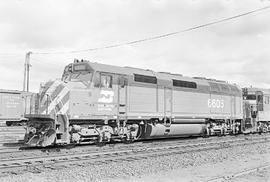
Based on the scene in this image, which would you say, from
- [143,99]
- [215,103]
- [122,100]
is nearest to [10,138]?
[122,100]

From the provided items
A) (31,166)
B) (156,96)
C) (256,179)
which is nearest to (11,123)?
(156,96)

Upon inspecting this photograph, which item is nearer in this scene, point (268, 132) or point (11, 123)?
point (268, 132)

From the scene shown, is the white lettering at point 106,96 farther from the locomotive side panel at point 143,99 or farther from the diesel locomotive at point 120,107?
the locomotive side panel at point 143,99

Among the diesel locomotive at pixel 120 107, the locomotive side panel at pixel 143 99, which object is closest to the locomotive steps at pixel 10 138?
the diesel locomotive at pixel 120 107

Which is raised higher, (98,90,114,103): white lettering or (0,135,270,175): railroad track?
(98,90,114,103): white lettering

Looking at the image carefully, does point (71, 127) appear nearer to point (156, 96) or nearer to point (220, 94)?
point (156, 96)

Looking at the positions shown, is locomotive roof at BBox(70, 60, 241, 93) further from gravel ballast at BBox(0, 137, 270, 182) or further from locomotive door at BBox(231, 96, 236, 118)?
gravel ballast at BBox(0, 137, 270, 182)

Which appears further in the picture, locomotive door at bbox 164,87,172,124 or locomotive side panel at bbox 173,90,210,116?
locomotive side panel at bbox 173,90,210,116

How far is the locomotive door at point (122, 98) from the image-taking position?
15641 millimetres

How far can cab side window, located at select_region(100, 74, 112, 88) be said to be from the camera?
1500cm

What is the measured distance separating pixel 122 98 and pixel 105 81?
1267mm

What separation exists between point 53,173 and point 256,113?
67.5 ft

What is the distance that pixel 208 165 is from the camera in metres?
10.6

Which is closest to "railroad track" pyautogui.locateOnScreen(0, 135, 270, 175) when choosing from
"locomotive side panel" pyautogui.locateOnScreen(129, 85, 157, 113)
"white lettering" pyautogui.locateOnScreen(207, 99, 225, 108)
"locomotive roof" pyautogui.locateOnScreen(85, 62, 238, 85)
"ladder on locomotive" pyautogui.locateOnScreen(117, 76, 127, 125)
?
"ladder on locomotive" pyautogui.locateOnScreen(117, 76, 127, 125)
